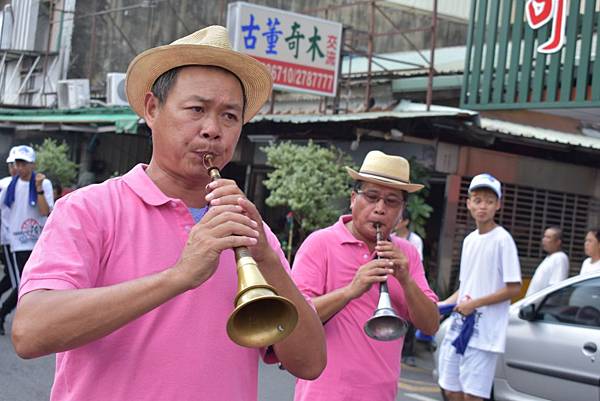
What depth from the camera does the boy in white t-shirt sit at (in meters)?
5.83

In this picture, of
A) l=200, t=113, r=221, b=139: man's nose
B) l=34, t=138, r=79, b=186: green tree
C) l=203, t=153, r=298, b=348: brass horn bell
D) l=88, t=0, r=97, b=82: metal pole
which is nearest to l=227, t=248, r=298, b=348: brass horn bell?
l=203, t=153, r=298, b=348: brass horn bell

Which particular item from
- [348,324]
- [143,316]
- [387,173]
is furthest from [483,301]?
[143,316]

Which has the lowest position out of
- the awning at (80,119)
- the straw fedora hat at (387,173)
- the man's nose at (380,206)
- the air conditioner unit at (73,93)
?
the man's nose at (380,206)

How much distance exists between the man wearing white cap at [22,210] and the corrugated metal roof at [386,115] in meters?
4.12

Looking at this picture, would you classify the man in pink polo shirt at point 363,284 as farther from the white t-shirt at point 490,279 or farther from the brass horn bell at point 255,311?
the white t-shirt at point 490,279

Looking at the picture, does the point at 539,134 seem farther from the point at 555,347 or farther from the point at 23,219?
the point at 23,219

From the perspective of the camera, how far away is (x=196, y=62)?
214cm

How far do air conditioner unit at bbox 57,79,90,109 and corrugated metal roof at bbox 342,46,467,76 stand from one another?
597 centimetres

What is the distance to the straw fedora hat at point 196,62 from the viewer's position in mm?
2121

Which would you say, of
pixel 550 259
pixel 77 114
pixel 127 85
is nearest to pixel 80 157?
pixel 77 114

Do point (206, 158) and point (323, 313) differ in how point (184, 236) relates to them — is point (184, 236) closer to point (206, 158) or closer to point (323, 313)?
point (206, 158)

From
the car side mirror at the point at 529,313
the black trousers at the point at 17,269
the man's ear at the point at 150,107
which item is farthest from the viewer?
the black trousers at the point at 17,269

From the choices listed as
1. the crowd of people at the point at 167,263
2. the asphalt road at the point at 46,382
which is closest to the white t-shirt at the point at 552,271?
the asphalt road at the point at 46,382

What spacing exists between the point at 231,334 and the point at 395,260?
1843 mm
